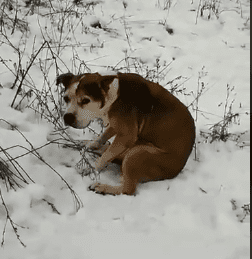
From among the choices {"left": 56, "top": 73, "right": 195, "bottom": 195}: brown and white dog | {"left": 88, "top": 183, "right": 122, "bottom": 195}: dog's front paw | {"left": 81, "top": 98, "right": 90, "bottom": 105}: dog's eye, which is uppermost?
{"left": 81, "top": 98, "right": 90, "bottom": 105}: dog's eye

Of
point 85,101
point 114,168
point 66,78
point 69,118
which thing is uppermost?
point 66,78

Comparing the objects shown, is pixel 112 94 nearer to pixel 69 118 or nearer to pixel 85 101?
pixel 85 101

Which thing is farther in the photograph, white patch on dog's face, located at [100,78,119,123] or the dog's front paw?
the dog's front paw

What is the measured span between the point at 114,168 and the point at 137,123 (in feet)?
1.91

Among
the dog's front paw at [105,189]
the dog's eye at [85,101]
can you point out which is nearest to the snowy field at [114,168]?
the dog's front paw at [105,189]

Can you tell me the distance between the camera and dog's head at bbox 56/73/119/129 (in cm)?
220

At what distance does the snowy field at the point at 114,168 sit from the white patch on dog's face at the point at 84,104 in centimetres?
39

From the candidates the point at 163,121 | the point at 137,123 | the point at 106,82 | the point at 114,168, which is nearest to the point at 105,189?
the point at 114,168

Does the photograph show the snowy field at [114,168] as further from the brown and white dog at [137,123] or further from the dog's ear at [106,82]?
the dog's ear at [106,82]

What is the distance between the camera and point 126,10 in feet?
17.4

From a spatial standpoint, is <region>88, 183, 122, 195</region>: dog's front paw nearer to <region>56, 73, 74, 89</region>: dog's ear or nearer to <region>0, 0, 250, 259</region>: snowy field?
<region>0, 0, 250, 259</region>: snowy field

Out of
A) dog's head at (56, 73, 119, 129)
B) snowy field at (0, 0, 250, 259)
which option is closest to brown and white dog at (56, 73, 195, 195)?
dog's head at (56, 73, 119, 129)

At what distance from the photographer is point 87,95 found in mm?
2205

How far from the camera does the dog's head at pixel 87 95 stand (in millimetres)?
2201
